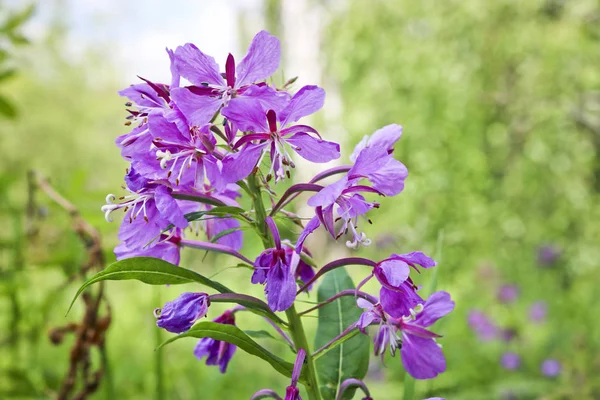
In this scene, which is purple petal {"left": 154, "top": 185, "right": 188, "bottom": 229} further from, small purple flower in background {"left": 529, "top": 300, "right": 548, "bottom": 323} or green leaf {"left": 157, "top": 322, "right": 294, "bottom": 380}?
A: small purple flower in background {"left": 529, "top": 300, "right": 548, "bottom": 323}

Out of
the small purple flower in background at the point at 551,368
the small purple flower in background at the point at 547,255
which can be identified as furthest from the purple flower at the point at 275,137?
the small purple flower in background at the point at 547,255

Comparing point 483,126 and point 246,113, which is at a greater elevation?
point 483,126

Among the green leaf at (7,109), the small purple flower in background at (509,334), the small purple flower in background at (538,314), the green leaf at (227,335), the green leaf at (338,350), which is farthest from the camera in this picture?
the small purple flower in background at (538,314)

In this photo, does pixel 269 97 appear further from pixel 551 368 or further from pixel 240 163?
pixel 551 368

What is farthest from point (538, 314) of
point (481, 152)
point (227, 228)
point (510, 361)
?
point (227, 228)

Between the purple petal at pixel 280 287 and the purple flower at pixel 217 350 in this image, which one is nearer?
the purple petal at pixel 280 287

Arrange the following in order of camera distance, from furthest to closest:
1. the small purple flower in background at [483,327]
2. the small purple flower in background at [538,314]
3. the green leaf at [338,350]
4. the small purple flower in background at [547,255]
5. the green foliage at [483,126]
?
the green foliage at [483,126]
the small purple flower in background at [547,255]
the small purple flower in background at [538,314]
the small purple flower in background at [483,327]
the green leaf at [338,350]

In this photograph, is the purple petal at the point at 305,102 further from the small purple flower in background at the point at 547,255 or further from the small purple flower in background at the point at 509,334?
the small purple flower in background at the point at 547,255

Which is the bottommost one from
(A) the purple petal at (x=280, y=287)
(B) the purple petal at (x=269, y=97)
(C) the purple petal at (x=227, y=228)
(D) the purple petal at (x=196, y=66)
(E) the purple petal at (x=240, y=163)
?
(A) the purple petal at (x=280, y=287)
